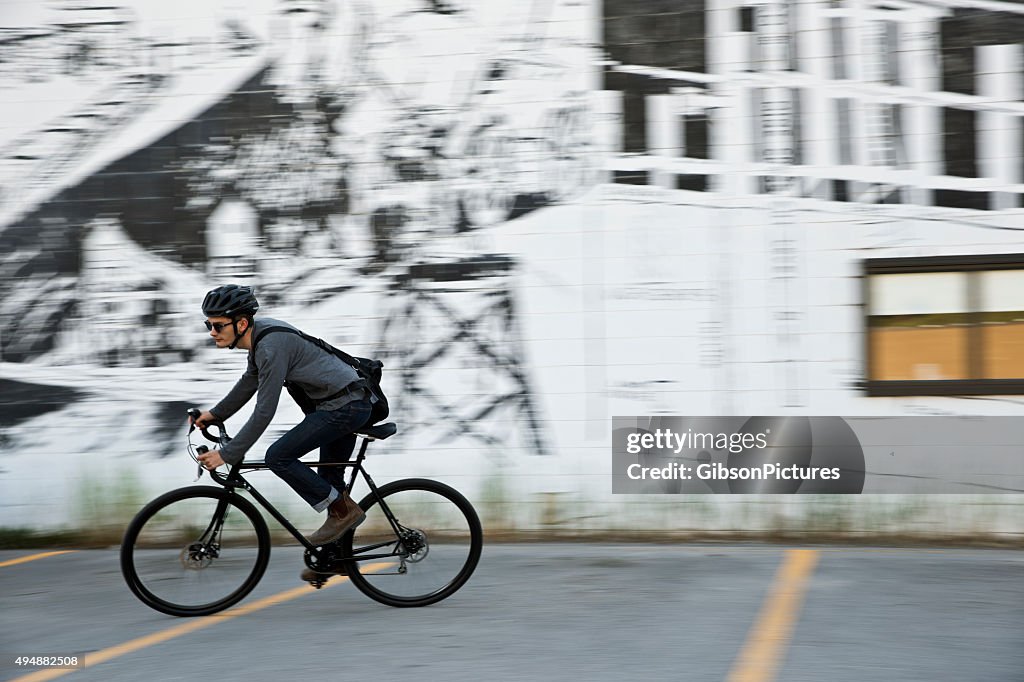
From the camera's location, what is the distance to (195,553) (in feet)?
21.2

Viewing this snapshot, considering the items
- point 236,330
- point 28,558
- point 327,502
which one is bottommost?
point 28,558

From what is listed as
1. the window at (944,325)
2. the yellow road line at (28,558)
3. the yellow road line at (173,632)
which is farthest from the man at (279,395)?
the window at (944,325)

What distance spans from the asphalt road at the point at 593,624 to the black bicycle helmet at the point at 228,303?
5.88 ft

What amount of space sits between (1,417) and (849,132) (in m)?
7.60

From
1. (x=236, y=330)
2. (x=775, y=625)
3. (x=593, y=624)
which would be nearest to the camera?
A: (x=775, y=625)

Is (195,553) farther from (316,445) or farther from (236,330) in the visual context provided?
(236,330)

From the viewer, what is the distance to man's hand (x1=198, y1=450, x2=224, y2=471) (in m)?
6.27

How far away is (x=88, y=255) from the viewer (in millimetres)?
9586

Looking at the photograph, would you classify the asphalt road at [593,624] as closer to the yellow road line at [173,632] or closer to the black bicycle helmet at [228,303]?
the yellow road line at [173,632]

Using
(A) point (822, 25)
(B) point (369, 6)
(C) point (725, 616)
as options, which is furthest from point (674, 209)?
(C) point (725, 616)

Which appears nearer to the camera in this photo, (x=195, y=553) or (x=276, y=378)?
(x=276, y=378)

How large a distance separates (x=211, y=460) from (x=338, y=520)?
0.81 m

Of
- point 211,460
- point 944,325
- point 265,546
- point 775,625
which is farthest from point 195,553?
point 944,325

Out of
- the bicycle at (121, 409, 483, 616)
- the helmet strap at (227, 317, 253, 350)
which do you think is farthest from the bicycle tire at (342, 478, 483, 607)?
the helmet strap at (227, 317, 253, 350)
